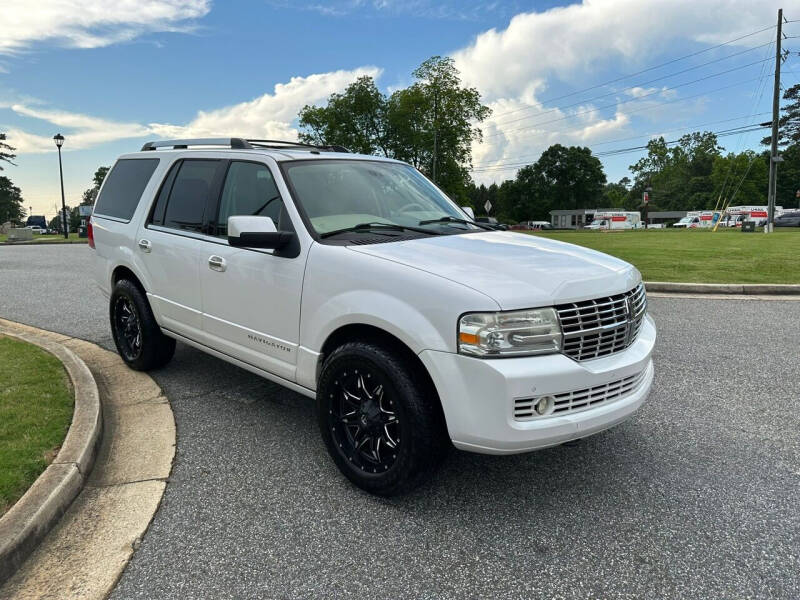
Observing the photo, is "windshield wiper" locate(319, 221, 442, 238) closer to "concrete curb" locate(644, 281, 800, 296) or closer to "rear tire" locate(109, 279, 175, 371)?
"rear tire" locate(109, 279, 175, 371)

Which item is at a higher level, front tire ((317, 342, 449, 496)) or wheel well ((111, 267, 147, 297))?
wheel well ((111, 267, 147, 297))

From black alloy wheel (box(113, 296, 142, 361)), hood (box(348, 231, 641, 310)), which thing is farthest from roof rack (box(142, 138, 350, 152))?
hood (box(348, 231, 641, 310))

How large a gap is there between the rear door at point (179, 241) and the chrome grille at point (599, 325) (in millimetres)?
2720

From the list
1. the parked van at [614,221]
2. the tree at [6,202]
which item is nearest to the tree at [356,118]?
the parked van at [614,221]

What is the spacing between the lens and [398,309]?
2863mm

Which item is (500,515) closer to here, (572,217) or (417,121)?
(417,121)

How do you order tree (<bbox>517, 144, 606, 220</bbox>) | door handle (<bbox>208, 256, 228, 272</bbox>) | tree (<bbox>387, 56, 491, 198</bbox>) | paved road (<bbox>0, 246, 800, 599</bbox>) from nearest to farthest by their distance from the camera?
paved road (<bbox>0, 246, 800, 599</bbox>), door handle (<bbox>208, 256, 228, 272</bbox>), tree (<bbox>387, 56, 491, 198</bbox>), tree (<bbox>517, 144, 606, 220</bbox>)

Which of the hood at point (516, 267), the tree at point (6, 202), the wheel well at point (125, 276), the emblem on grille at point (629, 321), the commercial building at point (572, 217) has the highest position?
the tree at point (6, 202)

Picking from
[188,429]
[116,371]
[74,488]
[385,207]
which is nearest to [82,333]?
[116,371]

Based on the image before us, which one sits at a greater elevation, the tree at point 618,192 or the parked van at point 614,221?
the tree at point 618,192

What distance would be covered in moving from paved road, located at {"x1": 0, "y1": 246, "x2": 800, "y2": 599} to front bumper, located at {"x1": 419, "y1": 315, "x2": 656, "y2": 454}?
0.48m

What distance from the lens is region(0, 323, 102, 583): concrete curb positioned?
2568 millimetres

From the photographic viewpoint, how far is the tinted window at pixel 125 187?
5.15 m

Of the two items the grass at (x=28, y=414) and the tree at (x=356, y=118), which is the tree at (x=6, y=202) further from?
the grass at (x=28, y=414)
